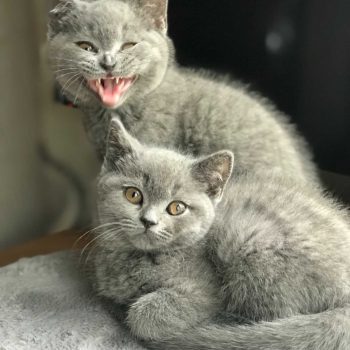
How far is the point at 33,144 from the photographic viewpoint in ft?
5.97

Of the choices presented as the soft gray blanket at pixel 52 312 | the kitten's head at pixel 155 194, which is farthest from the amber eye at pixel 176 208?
Result: the soft gray blanket at pixel 52 312

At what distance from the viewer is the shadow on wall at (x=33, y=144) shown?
1715 mm

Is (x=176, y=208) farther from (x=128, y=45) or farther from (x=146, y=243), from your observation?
(x=128, y=45)

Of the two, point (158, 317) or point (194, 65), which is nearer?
point (158, 317)

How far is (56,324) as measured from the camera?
1.10m

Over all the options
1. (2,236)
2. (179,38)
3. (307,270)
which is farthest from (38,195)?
(307,270)

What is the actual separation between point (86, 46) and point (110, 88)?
0.33 feet

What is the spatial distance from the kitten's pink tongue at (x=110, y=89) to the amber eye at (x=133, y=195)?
239 mm

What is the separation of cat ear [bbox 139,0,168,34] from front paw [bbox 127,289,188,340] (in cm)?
62

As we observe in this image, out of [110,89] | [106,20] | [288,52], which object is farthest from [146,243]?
[288,52]

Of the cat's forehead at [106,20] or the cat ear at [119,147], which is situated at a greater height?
the cat's forehead at [106,20]

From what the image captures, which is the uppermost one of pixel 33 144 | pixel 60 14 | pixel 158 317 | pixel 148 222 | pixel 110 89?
pixel 60 14

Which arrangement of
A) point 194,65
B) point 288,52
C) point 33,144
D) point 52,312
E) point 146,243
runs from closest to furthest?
point 146,243 < point 52,312 < point 288,52 < point 194,65 < point 33,144

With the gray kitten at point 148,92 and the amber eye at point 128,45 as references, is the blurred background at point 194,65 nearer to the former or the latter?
the gray kitten at point 148,92
